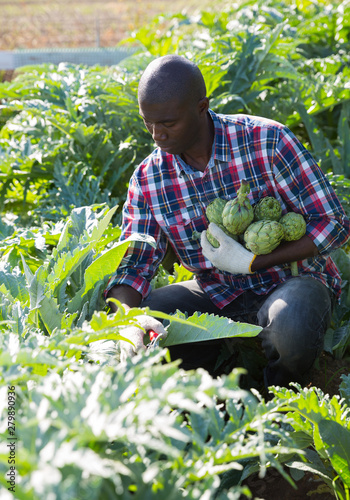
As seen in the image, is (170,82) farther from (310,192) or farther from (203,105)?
(310,192)

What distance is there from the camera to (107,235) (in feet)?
9.58

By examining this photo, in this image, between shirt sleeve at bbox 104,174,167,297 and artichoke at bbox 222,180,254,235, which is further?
shirt sleeve at bbox 104,174,167,297

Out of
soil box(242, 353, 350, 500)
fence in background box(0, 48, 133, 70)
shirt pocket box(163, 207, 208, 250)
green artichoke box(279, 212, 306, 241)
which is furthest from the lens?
fence in background box(0, 48, 133, 70)

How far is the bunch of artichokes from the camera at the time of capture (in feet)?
7.93

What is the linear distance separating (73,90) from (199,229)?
2015 mm

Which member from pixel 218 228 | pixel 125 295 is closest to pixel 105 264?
pixel 125 295

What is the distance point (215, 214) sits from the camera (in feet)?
→ 8.44

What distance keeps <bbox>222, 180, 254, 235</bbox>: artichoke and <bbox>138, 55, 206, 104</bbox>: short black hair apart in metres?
0.43

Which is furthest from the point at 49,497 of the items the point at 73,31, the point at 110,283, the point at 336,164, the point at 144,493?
the point at 73,31

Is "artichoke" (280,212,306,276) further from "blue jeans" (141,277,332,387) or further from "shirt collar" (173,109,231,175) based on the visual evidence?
"shirt collar" (173,109,231,175)

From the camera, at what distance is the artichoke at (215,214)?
2561 millimetres

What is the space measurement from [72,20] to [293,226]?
650 inches

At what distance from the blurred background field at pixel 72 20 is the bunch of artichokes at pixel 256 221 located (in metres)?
11.6

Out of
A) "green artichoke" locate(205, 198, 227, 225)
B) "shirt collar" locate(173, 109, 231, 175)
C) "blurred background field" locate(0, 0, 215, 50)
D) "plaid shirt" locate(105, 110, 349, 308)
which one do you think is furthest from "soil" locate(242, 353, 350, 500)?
"blurred background field" locate(0, 0, 215, 50)
